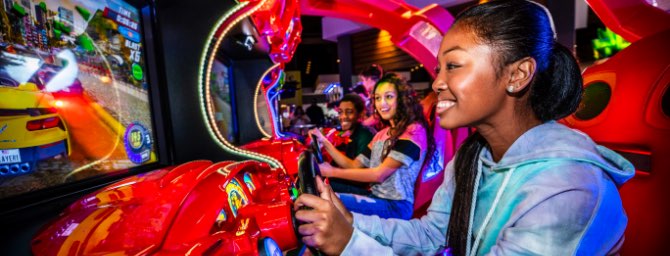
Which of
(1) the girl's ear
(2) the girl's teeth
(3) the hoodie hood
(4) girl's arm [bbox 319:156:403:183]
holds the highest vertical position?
(1) the girl's ear

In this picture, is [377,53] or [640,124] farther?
[377,53]

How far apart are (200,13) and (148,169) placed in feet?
3.07

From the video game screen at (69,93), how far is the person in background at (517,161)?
92 cm

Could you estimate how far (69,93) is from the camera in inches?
46.4

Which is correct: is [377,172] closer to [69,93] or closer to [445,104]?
[445,104]

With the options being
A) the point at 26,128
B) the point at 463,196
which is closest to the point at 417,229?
the point at 463,196

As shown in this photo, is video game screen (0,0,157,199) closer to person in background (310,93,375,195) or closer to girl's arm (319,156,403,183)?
girl's arm (319,156,403,183)

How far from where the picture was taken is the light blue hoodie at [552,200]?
688 millimetres

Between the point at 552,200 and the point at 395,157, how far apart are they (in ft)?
4.86

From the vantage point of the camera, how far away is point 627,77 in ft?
4.71

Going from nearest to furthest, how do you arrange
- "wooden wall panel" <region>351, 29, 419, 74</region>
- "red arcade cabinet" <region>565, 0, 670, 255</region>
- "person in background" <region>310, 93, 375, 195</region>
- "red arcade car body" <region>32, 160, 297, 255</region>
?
"red arcade car body" <region>32, 160, 297, 255</region>
"red arcade cabinet" <region>565, 0, 670, 255</region>
"person in background" <region>310, 93, 375, 195</region>
"wooden wall panel" <region>351, 29, 419, 74</region>

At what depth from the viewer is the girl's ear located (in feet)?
2.68

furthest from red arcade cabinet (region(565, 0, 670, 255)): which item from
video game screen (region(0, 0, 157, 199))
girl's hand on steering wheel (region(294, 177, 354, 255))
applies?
video game screen (region(0, 0, 157, 199))

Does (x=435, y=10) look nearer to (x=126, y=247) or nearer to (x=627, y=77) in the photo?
(x=627, y=77)
